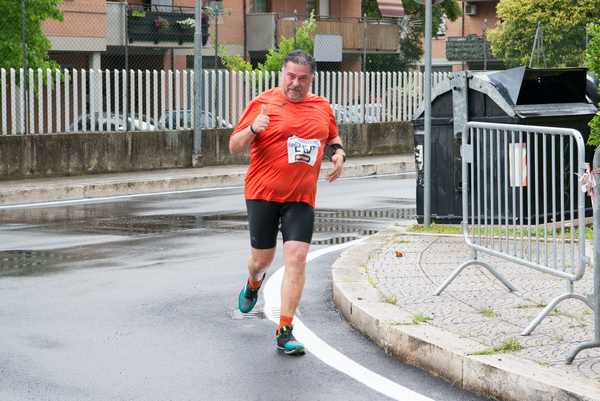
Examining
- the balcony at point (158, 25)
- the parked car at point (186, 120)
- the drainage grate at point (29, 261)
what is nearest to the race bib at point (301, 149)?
the drainage grate at point (29, 261)

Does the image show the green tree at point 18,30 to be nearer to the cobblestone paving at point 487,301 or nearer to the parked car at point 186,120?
the parked car at point 186,120

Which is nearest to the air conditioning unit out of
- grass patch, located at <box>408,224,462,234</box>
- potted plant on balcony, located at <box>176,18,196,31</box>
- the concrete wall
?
potted plant on balcony, located at <box>176,18,196,31</box>

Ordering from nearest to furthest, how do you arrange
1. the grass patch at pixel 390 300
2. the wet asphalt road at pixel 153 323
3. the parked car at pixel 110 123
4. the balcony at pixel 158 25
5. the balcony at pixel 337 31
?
the wet asphalt road at pixel 153 323, the grass patch at pixel 390 300, the parked car at pixel 110 123, the balcony at pixel 158 25, the balcony at pixel 337 31

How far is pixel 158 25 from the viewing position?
40.6m

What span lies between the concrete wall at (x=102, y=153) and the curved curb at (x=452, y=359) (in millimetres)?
12461

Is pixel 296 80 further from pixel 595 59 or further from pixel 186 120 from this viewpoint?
pixel 186 120

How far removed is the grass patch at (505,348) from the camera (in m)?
6.93

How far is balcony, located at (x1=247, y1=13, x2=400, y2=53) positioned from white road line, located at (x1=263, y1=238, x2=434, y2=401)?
33.1m

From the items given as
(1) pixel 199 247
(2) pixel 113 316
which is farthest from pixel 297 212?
(1) pixel 199 247

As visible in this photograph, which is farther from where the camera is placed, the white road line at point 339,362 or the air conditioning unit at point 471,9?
the air conditioning unit at point 471,9

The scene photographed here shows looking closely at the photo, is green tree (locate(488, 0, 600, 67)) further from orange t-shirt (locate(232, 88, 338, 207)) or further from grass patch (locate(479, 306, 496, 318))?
orange t-shirt (locate(232, 88, 338, 207))

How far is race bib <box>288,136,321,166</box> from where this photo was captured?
7.80 m

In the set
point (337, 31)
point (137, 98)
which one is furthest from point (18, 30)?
point (337, 31)

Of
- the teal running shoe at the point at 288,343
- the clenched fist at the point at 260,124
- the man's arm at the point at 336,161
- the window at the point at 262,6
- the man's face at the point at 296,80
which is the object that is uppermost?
the window at the point at 262,6
